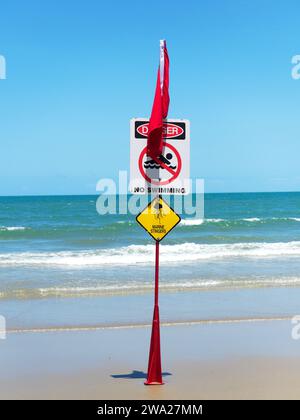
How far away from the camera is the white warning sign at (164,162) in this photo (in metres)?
6.39

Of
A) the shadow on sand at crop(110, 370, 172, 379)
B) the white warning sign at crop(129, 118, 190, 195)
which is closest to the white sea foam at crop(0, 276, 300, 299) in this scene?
the shadow on sand at crop(110, 370, 172, 379)

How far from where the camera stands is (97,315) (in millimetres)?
11125

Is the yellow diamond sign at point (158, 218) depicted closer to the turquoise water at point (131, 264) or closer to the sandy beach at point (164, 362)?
the sandy beach at point (164, 362)

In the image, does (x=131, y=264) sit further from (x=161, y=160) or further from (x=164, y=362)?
(x=161, y=160)

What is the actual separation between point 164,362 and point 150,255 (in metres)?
15.1

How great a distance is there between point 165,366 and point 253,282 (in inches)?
302

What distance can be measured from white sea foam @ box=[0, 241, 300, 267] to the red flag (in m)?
13.5

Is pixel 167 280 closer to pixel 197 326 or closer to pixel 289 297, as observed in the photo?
pixel 289 297

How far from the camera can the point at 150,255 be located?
23.0m

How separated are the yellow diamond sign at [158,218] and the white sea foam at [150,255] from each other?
13.1 meters

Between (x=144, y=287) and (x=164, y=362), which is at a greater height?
(x=144, y=287)

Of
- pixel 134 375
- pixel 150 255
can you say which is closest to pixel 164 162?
pixel 134 375

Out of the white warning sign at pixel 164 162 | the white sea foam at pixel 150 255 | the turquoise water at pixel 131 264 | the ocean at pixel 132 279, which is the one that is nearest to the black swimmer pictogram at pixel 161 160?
the white warning sign at pixel 164 162

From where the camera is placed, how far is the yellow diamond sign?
21.6 ft
